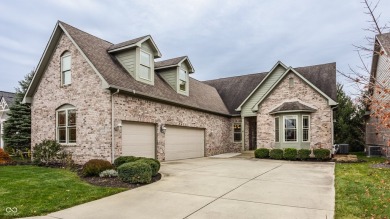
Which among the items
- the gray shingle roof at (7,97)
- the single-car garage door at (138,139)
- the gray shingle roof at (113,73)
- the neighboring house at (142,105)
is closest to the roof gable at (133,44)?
the neighboring house at (142,105)

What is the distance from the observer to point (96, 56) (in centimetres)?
1330

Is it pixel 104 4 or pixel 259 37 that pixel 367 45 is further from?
pixel 259 37

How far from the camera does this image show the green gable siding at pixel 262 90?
2045cm

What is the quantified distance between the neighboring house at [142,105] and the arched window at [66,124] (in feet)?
0.17

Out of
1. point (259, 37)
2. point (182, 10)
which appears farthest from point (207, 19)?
point (259, 37)

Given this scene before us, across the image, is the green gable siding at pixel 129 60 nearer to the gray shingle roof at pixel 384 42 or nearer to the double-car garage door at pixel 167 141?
the double-car garage door at pixel 167 141

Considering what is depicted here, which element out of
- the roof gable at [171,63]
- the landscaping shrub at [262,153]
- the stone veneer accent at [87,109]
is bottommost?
the landscaping shrub at [262,153]

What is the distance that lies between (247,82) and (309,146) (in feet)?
33.5

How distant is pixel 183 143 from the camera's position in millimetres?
17234

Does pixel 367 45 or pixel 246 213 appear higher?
pixel 367 45

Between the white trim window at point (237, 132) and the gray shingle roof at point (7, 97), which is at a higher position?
the gray shingle roof at point (7, 97)

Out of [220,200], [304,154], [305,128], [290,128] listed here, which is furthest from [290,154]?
[220,200]

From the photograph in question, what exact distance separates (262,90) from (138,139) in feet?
38.5

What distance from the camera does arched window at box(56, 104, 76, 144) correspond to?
13453 millimetres
